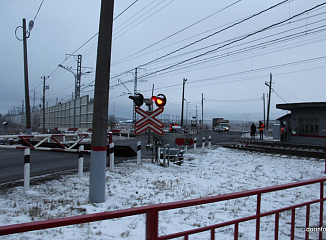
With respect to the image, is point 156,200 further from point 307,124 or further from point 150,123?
point 307,124

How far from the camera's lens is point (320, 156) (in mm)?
13344

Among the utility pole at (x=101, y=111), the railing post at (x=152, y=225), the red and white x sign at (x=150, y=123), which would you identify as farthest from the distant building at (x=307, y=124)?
the railing post at (x=152, y=225)

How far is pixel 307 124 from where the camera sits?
2306 centimetres

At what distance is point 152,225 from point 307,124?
2487 cm

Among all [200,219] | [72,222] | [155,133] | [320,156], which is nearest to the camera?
[72,222]

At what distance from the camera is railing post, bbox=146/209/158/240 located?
2.06 m

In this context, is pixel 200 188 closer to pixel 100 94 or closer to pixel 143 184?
pixel 143 184

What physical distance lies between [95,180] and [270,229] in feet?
11.3

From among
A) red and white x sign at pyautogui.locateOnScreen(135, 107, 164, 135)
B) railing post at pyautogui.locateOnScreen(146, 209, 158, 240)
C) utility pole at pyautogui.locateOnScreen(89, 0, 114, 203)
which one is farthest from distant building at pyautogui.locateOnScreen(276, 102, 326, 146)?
railing post at pyautogui.locateOnScreen(146, 209, 158, 240)

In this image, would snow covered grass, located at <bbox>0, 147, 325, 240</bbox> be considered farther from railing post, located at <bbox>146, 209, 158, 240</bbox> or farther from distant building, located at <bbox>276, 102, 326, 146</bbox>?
distant building, located at <bbox>276, 102, 326, 146</bbox>

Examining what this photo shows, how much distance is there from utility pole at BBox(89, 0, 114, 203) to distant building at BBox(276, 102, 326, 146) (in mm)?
20951

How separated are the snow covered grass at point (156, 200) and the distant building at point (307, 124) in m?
14.1

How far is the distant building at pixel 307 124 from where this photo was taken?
21531mm

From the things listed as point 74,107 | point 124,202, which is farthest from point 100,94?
point 74,107
